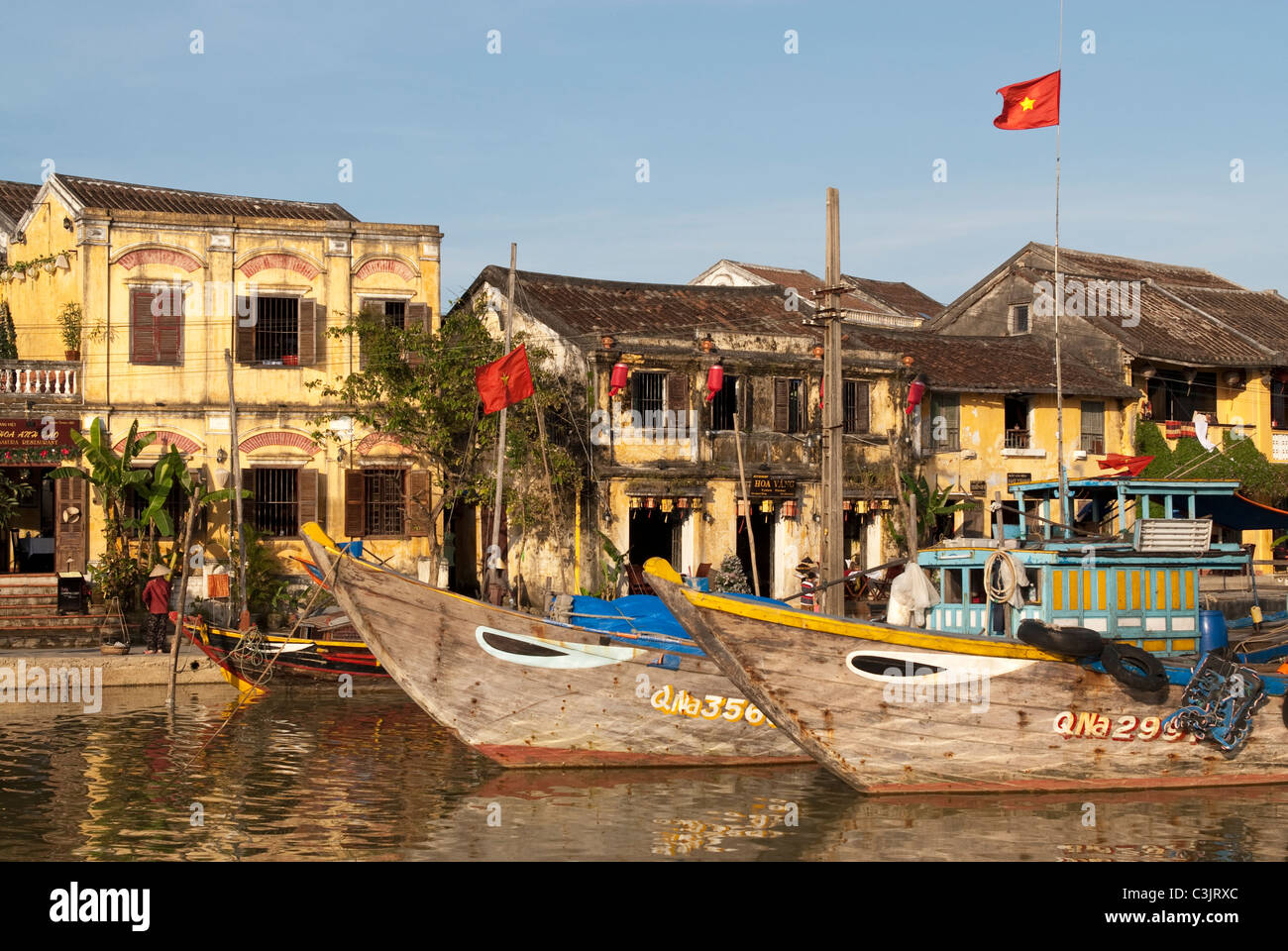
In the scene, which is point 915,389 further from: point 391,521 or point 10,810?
point 10,810

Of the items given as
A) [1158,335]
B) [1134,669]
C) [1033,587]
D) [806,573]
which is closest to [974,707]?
[1134,669]

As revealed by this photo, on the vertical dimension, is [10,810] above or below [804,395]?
below

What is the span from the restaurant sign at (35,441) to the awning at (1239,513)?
20.1 m

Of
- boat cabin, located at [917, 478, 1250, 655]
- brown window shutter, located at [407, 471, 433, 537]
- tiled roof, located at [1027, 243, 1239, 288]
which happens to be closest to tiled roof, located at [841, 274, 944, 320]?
tiled roof, located at [1027, 243, 1239, 288]

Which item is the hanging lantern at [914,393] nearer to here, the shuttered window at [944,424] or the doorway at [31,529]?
the shuttered window at [944,424]

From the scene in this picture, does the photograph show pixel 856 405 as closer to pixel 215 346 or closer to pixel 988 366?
pixel 988 366

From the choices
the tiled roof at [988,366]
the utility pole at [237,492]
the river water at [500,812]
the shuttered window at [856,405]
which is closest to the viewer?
the river water at [500,812]

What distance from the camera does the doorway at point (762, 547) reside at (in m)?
31.2

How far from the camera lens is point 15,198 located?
35.7m

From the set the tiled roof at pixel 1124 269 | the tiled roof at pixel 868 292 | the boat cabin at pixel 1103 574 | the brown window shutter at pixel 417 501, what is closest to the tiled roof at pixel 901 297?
the tiled roof at pixel 868 292

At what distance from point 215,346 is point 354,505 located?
13.5ft
